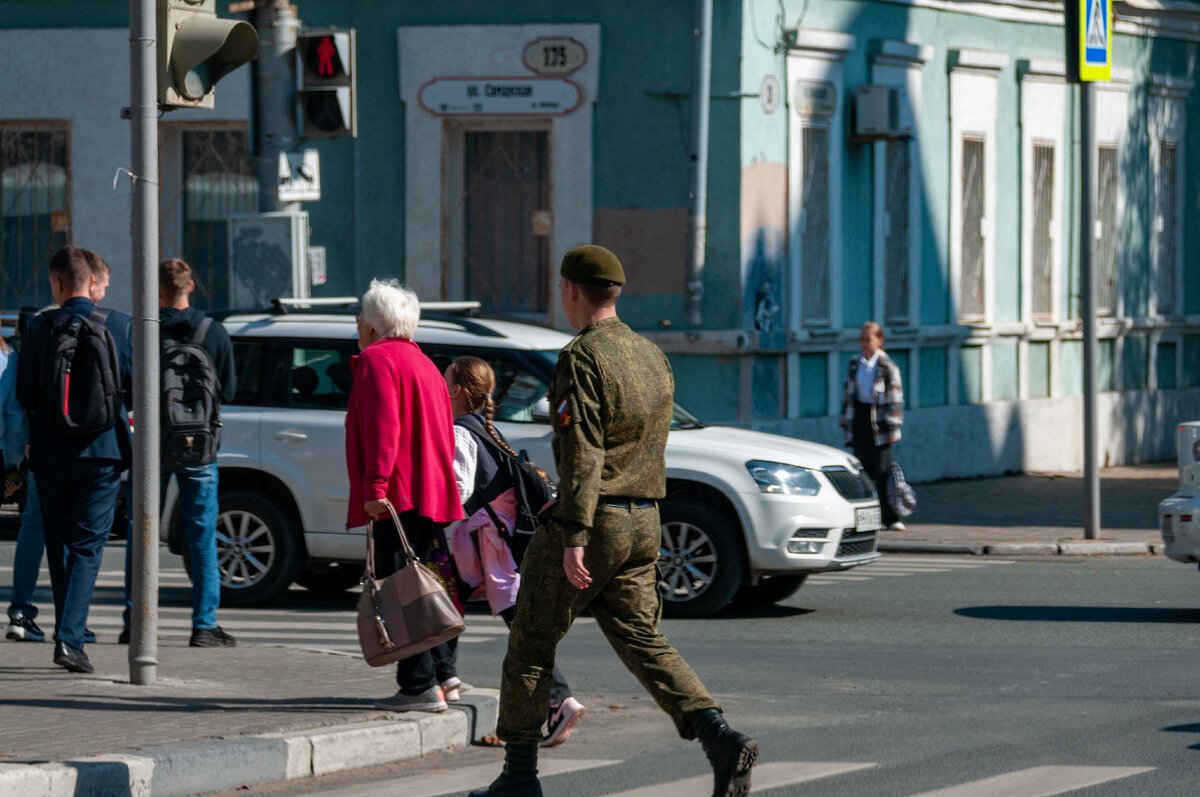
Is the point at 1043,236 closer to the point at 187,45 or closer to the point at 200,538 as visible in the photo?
the point at 200,538

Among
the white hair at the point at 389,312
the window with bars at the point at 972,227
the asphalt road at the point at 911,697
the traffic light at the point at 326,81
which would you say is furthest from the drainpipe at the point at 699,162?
the white hair at the point at 389,312

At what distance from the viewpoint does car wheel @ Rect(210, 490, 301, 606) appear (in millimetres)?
12102

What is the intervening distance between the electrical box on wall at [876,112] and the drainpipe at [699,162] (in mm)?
2107

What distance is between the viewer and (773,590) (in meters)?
12.5

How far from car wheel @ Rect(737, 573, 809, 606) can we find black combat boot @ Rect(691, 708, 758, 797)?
19.2ft

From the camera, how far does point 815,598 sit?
505 inches

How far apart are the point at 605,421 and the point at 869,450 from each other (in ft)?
38.2

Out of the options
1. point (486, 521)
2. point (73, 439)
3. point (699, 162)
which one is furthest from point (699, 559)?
point (699, 162)

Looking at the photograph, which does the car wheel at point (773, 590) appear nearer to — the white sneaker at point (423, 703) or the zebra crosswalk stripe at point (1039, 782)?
the white sneaker at point (423, 703)

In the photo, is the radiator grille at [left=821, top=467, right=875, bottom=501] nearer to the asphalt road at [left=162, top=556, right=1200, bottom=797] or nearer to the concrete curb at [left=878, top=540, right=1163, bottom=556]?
the asphalt road at [left=162, top=556, right=1200, bottom=797]

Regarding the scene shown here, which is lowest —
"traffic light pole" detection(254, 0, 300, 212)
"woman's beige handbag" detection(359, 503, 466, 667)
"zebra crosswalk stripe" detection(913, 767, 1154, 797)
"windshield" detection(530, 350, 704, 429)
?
"zebra crosswalk stripe" detection(913, 767, 1154, 797)

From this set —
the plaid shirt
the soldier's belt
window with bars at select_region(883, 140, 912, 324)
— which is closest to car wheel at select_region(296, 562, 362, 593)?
the plaid shirt

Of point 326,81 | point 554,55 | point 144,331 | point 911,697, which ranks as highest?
point 554,55

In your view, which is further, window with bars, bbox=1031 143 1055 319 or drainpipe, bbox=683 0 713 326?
window with bars, bbox=1031 143 1055 319
